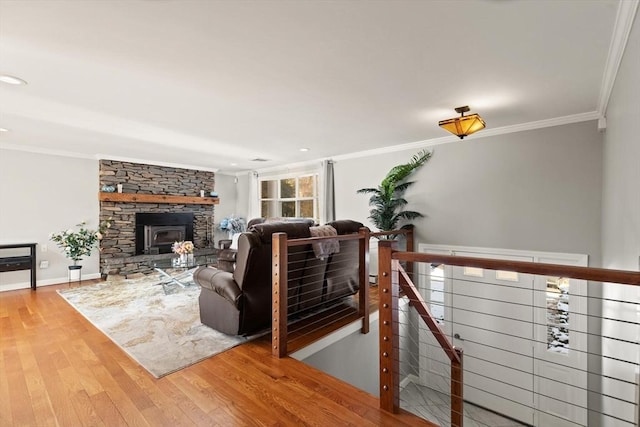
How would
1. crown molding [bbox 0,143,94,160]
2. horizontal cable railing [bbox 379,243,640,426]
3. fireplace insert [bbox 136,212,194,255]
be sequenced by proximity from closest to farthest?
1. horizontal cable railing [bbox 379,243,640,426]
2. crown molding [bbox 0,143,94,160]
3. fireplace insert [bbox 136,212,194,255]

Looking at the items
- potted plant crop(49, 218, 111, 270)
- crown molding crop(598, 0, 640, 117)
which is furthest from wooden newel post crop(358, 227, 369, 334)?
potted plant crop(49, 218, 111, 270)

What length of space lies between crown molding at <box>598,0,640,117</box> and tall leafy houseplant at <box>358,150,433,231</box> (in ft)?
7.49

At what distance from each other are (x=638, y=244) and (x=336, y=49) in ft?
7.18

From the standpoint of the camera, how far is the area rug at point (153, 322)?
271 cm

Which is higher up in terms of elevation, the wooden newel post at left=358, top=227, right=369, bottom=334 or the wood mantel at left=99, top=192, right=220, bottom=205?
the wood mantel at left=99, top=192, right=220, bottom=205

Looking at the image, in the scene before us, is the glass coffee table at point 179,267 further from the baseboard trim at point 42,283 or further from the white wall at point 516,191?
the white wall at point 516,191

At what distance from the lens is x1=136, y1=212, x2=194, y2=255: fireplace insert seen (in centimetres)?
655

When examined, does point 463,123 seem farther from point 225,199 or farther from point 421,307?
point 225,199

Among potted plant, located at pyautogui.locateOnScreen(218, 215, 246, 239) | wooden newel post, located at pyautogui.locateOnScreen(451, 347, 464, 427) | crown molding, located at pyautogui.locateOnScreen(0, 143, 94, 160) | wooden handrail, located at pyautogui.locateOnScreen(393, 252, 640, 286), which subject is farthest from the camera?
potted plant, located at pyautogui.locateOnScreen(218, 215, 246, 239)

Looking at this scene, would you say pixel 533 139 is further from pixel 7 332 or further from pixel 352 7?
pixel 7 332

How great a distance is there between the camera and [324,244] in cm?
332

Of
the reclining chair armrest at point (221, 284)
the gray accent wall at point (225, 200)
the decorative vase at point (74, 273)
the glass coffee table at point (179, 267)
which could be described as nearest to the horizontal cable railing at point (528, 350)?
the reclining chair armrest at point (221, 284)

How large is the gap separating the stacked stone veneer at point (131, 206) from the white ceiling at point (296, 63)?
2.16 meters

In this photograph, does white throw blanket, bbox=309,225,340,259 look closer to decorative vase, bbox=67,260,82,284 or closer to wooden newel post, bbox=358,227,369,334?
wooden newel post, bbox=358,227,369,334
